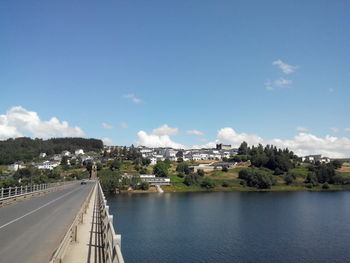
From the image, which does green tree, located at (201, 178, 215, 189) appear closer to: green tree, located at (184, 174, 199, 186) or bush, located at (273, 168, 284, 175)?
green tree, located at (184, 174, 199, 186)

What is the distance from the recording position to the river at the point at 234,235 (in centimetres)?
3888

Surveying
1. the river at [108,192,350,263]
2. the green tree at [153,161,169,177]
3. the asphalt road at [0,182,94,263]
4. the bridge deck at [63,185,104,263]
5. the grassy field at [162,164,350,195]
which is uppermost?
the green tree at [153,161,169,177]

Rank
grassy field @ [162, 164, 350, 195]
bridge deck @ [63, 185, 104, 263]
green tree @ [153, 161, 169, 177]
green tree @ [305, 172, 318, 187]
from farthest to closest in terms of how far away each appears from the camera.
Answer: green tree @ [153, 161, 169, 177] → green tree @ [305, 172, 318, 187] → grassy field @ [162, 164, 350, 195] → bridge deck @ [63, 185, 104, 263]

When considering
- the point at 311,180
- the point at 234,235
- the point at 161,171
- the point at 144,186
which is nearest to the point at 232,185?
the point at 161,171

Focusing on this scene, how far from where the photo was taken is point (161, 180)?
155500 millimetres

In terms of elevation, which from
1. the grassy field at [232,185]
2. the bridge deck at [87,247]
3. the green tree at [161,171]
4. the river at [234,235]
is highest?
Result: the green tree at [161,171]

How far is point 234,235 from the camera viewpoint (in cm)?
4956

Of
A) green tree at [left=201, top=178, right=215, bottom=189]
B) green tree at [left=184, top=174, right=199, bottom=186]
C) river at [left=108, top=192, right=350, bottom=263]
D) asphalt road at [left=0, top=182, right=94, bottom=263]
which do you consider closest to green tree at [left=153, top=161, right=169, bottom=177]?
green tree at [left=184, top=174, right=199, bottom=186]

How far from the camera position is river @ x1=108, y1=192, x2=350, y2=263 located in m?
38.9

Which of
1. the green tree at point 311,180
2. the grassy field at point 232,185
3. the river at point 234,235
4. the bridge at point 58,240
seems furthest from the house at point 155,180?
the bridge at point 58,240

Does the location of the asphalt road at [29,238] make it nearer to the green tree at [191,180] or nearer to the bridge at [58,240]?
the bridge at [58,240]

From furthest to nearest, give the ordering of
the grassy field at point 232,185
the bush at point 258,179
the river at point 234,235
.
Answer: the bush at point 258,179, the grassy field at point 232,185, the river at point 234,235

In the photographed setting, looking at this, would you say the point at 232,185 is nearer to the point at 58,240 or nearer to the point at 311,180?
the point at 311,180

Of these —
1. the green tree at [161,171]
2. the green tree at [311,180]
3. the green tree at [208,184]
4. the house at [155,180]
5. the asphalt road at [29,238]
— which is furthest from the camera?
the green tree at [161,171]
